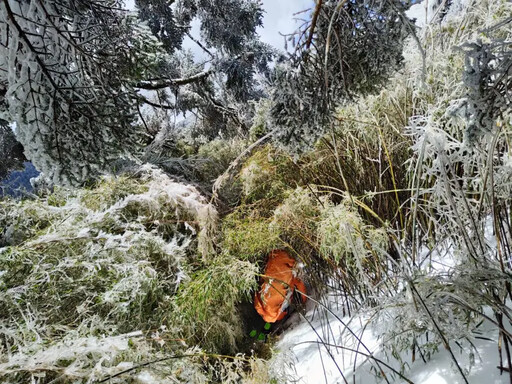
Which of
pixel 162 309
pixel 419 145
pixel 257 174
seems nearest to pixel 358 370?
pixel 419 145

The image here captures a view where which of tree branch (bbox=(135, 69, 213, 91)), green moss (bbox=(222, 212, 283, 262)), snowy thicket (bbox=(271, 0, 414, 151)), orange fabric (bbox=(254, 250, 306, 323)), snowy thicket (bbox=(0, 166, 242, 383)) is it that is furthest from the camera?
tree branch (bbox=(135, 69, 213, 91))

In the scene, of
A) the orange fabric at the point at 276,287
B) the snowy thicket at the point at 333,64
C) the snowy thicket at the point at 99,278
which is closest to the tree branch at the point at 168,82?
the snowy thicket at the point at 99,278

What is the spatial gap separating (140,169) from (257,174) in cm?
109

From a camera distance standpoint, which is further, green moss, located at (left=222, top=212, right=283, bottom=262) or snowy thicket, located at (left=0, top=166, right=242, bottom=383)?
green moss, located at (left=222, top=212, right=283, bottom=262)

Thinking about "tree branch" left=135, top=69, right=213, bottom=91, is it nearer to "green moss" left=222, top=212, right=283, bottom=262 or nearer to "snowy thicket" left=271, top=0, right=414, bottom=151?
"green moss" left=222, top=212, right=283, bottom=262

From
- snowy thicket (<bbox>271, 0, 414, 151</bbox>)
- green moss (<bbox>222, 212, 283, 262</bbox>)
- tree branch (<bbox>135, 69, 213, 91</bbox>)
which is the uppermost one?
tree branch (<bbox>135, 69, 213, 91</bbox>)

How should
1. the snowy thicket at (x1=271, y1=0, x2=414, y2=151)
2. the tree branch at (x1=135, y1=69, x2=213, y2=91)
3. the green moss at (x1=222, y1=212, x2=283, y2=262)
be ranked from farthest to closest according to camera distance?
1. the tree branch at (x1=135, y1=69, x2=213, y2=91)
2. the green moss at (x1=222, y1=212, x2=283, y2=262)
3. the snowy thicket at (x1=271, y1=0, x2=414, y2=151)

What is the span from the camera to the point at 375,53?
2.89ft

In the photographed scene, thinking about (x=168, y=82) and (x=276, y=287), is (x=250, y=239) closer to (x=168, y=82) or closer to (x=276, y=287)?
(x=276, y=287)

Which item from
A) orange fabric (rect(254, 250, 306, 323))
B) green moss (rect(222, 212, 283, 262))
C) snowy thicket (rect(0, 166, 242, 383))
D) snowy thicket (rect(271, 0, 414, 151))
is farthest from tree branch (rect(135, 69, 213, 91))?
orange fabric (rect(254, 250, 306, 323))

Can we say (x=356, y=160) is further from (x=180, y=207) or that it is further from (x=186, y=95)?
(x=186, y=95)

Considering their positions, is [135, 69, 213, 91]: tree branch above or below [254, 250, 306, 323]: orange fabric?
above

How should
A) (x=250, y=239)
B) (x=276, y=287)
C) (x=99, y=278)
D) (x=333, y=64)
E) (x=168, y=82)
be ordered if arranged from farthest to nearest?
(x=168, y=82) → (x=276, y=287) → (x=250, y=239) → (x=99, y=278) → (x=333, y=64)

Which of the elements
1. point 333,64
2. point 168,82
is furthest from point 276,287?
point 168,82
